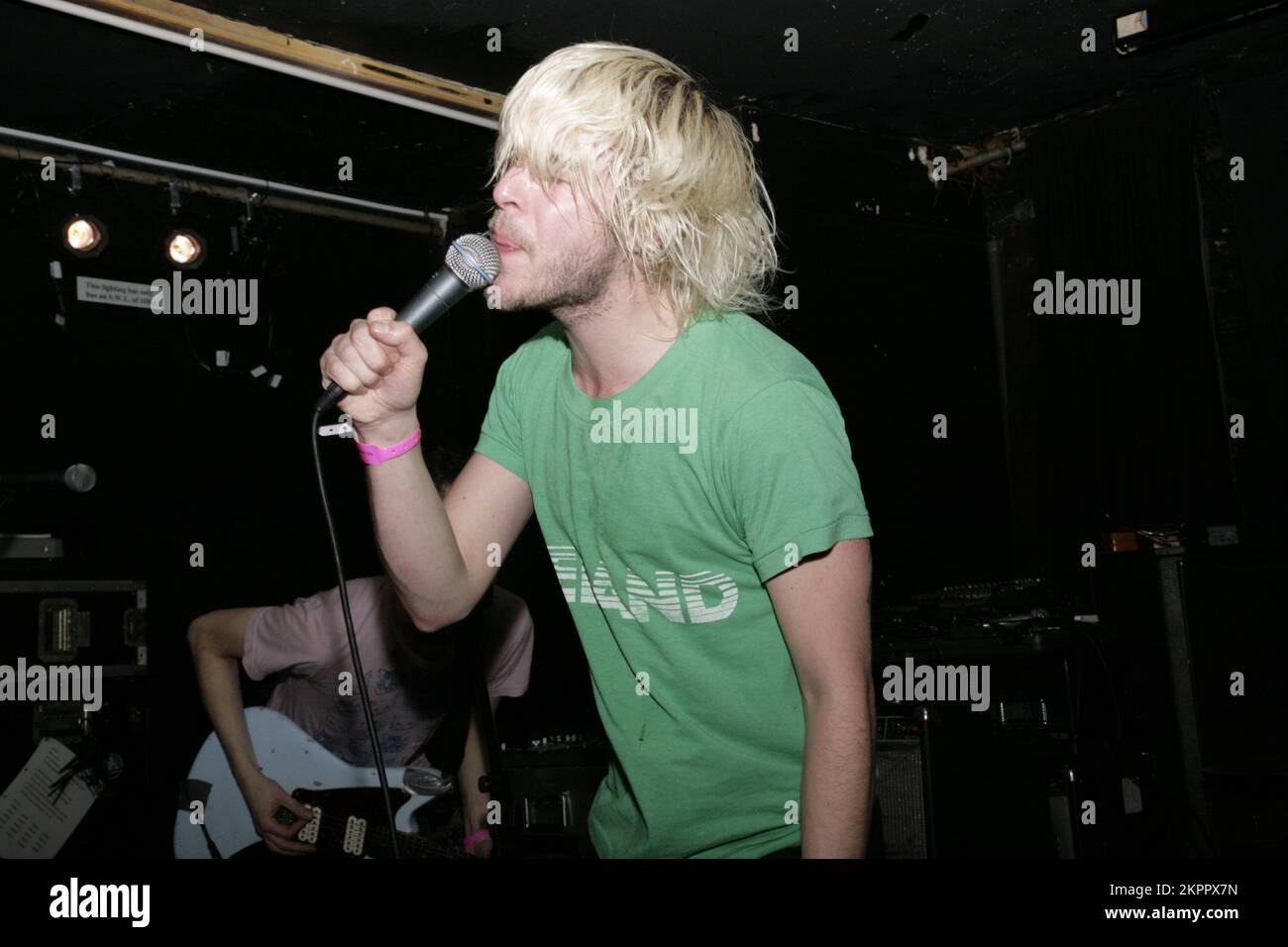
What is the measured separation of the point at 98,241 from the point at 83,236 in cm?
6

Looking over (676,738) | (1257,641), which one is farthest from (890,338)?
(676,738)

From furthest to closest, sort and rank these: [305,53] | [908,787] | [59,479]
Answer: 1. [305,53]
2. [908,787]
3. [59,479]

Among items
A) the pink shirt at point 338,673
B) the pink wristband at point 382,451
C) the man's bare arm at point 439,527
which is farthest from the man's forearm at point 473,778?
the pink wristband at point 382,451

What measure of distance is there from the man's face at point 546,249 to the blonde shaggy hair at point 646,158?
0.09 feet

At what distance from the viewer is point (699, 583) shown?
151cm

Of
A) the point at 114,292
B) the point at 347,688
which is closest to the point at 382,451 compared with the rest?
the point at 347,688

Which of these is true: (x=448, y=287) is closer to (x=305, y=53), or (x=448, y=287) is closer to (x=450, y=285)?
(x=450, y=285)

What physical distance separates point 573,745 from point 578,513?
69.2 inches

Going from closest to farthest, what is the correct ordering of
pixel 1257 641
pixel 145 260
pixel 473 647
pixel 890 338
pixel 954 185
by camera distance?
1. pixel 473 647
2. pixel 1257 641
3. pixel 145 260
4. pixel 890 338
5. pixel 954 185

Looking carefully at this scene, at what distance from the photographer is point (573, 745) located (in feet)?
10.5

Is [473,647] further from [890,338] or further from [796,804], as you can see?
[890,338]

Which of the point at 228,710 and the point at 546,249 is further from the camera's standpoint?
the point at 228,710

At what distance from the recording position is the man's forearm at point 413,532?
4.85 feet

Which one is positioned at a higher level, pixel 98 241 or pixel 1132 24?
pixel 1132 24
